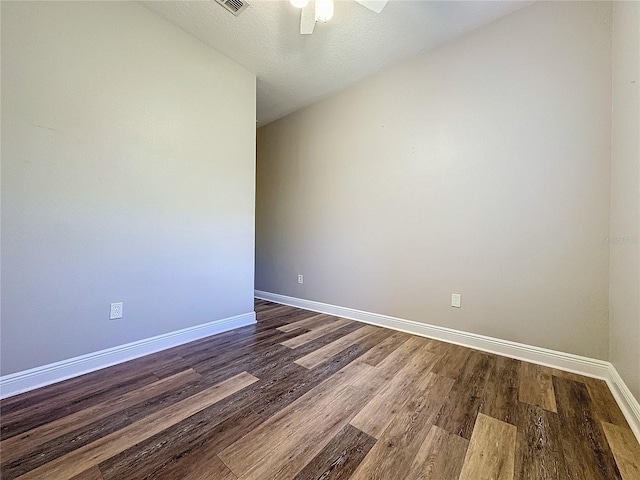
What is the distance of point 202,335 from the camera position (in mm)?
2344

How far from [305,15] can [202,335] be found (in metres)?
2.70

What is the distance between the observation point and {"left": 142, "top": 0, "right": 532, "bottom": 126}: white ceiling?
76.5 inches

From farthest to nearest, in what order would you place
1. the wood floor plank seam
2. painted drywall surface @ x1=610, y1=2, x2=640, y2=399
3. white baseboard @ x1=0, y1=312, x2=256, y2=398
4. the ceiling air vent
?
the ceiling air vent → white baseboard @ x1=0, y1=312, x2=256, y2=398 → painted drywall surface @ x1=610, y1=2, x2=640, y2=399 → the wood floor plank seam

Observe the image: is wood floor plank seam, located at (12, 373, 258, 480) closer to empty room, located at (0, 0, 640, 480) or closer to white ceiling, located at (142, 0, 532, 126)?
empty room, located at (0, 0, 640, 480)

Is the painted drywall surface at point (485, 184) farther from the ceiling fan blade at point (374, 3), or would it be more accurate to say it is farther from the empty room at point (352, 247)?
the ceiling fan blade at point (374, 3)

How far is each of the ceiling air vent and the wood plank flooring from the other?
106 inches

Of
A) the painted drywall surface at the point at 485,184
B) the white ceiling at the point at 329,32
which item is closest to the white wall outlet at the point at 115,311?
the painted drywall surface at the point at 485,184

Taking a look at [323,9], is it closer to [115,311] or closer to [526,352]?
[115,311]

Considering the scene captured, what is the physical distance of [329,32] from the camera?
216cm

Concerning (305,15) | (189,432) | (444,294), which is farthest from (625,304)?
(305,15)

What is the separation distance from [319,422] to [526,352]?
1701 mm

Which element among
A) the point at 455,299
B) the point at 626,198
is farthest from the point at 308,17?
the point at 455,299

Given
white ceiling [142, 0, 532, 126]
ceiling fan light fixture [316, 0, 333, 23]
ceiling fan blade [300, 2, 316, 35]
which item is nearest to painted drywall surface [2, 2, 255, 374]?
white ceiling [142, 0, 532, 126]

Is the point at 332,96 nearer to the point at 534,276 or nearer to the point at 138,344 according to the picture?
the point at 534,276
